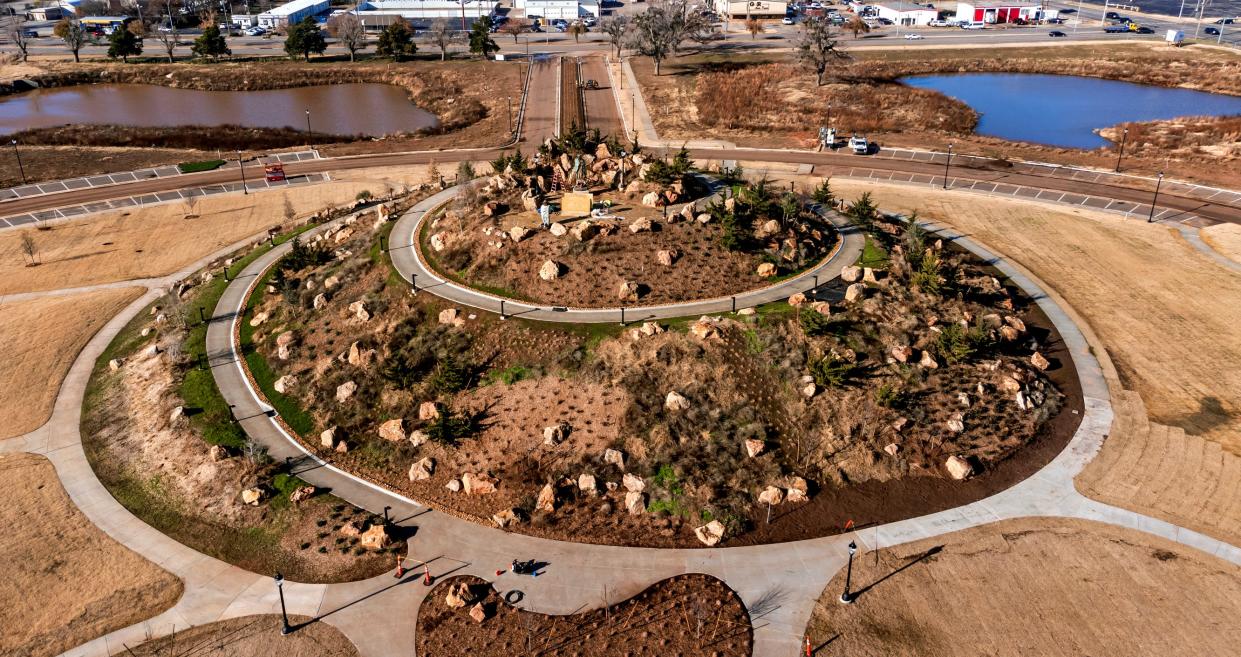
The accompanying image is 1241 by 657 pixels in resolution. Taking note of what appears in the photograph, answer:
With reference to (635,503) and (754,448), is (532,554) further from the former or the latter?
(754,448)

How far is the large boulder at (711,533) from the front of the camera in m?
33.1

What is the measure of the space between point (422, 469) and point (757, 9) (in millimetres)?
169171

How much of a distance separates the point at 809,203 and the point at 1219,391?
27307 millimetres

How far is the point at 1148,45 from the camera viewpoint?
144 metres

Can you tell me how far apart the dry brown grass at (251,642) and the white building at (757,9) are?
17697cm

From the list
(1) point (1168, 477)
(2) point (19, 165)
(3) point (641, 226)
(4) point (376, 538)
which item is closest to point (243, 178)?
(2) point (19, 165)

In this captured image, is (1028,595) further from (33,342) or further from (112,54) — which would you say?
(112,54)

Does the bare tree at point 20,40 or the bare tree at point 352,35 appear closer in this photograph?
the bare tree at point 352,35

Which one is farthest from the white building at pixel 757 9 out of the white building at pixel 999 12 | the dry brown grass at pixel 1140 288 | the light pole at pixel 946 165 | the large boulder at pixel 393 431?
the large boulder at pixel 393 431

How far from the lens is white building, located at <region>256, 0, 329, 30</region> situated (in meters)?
178

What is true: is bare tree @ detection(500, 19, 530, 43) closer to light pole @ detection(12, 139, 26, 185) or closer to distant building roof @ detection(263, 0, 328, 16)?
distant building roof @ detection(263, 0, 328, 16)

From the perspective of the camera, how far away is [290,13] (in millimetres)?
180875

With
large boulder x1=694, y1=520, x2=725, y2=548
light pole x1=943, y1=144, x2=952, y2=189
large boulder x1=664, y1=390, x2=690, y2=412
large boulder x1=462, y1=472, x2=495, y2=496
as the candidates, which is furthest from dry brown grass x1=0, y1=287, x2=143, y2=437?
light pole x1=943, y1=144, x2=952, y2=189

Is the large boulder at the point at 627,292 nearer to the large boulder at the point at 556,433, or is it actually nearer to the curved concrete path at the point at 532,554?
the large boulder at the point at 556,433
